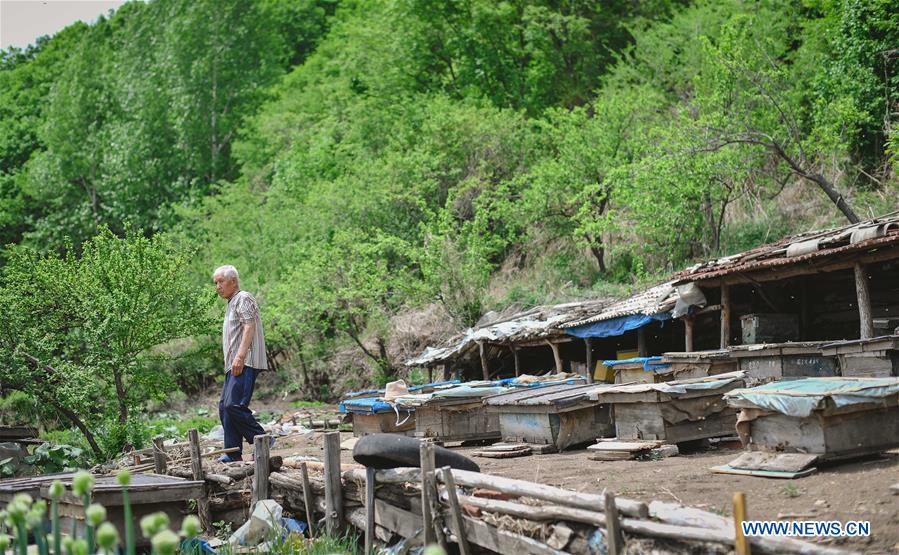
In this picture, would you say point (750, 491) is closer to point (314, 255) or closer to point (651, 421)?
point (651, 421)

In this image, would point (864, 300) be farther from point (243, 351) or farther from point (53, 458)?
point (53, 458)

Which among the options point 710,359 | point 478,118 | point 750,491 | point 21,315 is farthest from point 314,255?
point 750,491

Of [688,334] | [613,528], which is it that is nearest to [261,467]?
[613,528]

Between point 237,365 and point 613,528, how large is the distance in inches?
212

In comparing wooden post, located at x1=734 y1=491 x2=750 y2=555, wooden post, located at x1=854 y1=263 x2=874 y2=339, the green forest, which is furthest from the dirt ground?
the green forest

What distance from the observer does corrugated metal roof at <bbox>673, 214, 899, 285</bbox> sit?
11.2 m

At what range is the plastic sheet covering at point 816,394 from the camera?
704cm

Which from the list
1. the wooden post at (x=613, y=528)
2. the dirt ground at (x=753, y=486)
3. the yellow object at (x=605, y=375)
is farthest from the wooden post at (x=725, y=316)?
the wooden post at (x=613, y=528)

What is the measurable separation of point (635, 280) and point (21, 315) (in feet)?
53.0

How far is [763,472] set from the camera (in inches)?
287

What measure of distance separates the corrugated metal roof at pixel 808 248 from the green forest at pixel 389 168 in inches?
197

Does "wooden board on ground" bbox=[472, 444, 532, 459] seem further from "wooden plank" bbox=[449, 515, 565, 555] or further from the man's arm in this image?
"wooden plank" bbox=[449, 515, 565, 555]

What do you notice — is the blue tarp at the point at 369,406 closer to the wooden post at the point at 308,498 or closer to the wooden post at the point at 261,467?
the wooden post at the point at 261,467

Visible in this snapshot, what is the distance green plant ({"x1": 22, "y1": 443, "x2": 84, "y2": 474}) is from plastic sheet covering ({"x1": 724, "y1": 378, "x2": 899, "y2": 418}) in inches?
351
